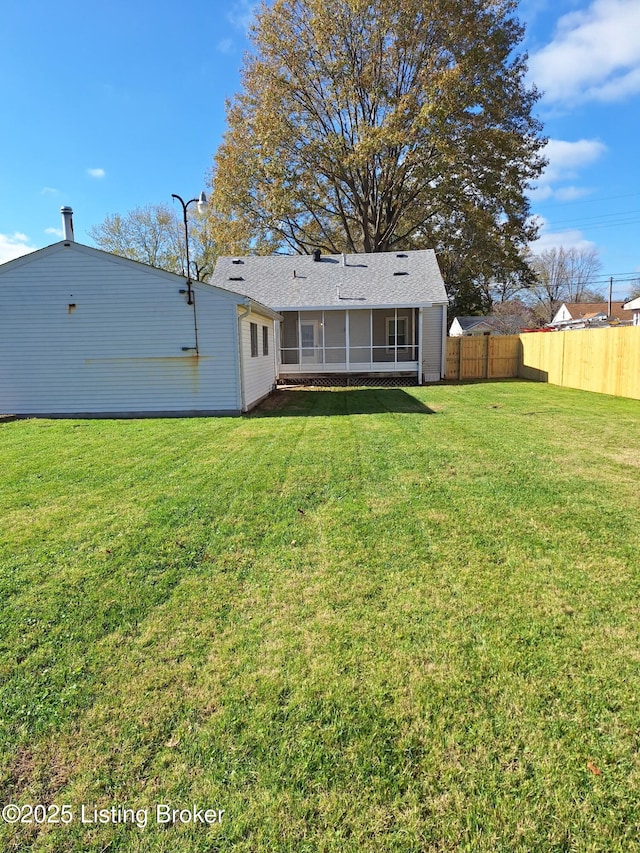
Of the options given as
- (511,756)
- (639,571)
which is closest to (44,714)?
(511,756)

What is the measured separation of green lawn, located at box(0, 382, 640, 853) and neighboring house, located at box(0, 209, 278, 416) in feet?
18.6

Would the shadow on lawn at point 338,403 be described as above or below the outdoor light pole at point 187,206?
below

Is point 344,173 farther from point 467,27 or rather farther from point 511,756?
point 511,756

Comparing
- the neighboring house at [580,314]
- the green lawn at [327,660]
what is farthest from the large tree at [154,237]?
the neighboring house at [580,314]

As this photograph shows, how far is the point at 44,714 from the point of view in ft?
6.82

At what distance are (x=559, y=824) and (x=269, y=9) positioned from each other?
1141 inches

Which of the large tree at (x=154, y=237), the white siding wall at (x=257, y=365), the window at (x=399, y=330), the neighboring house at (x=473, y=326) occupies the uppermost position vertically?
the large tree at (x=154, y=237)

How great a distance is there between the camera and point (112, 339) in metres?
10.8

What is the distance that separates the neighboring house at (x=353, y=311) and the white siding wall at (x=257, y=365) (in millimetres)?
1894

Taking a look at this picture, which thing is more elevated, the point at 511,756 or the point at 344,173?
the point at 344,173

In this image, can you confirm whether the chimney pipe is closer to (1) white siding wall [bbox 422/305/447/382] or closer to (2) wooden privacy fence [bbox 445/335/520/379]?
(1) white siding wall [bbox 422/305/447/382]

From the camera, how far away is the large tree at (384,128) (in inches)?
787

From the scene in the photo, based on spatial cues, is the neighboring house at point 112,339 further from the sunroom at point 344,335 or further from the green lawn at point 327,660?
the sunroom at point 344,335

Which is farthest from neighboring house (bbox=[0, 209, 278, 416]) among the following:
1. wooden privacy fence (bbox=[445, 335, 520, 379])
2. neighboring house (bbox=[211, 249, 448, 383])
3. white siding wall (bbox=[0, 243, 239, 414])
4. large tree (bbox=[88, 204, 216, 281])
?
large tree (bbox=[88, 204, 216, 281])
